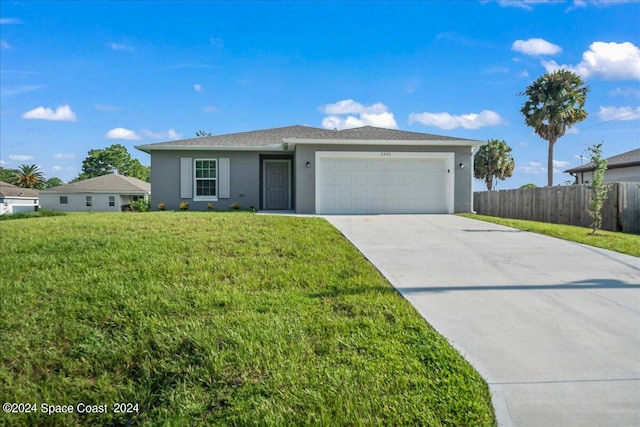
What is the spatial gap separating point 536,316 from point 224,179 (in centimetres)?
1365

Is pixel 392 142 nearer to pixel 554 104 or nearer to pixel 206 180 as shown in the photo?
pixel 206 180

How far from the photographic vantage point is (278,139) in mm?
17188

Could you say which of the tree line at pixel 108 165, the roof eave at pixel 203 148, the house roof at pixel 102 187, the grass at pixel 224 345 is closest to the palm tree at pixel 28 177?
the tree line at pixel 108 165

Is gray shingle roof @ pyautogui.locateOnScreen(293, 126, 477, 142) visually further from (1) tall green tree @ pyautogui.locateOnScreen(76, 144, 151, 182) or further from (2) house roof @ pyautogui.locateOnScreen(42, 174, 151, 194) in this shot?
(1) tall green tree @ pyautogui.locateOnScreen(76, 144, 151, 182)

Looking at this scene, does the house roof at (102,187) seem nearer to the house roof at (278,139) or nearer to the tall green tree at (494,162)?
the house roof at (278,139)

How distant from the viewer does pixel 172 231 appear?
8055 millimetres

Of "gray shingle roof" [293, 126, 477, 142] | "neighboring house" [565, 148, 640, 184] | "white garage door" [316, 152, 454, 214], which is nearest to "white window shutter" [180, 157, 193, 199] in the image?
"gray shingle roof" [293, 126, 477, 142]

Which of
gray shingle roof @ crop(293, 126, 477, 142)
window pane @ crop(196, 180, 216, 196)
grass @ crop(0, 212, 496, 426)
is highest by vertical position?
gray shingle roof @ crop(293, 126, 477, 142)

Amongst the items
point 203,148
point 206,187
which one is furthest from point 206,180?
point 203,148

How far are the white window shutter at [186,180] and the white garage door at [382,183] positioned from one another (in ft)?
19.0

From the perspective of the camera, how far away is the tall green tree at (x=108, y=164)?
5788cm

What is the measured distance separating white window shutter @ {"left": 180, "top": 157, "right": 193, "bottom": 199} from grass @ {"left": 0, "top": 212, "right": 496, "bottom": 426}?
384 inches

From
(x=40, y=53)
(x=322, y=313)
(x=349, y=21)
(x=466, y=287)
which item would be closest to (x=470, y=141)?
(x=349, y=21)

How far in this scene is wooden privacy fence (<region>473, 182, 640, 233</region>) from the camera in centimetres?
1242
